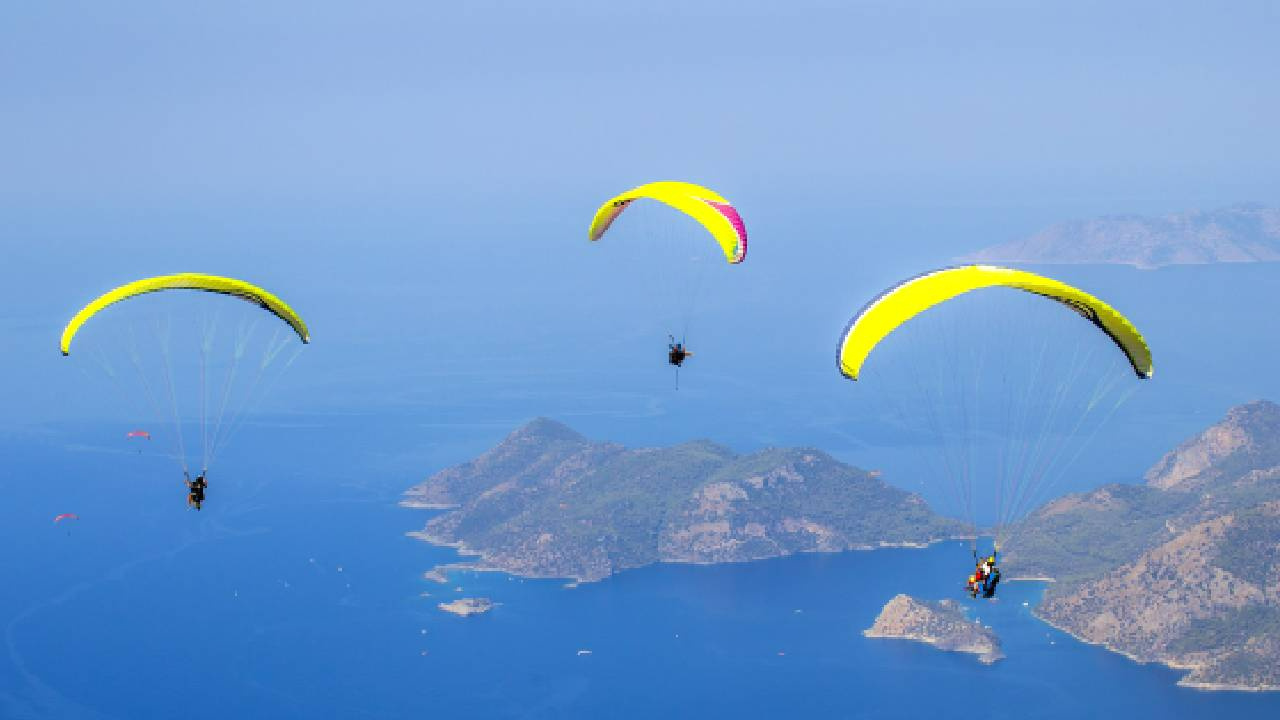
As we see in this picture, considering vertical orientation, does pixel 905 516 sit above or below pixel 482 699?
above

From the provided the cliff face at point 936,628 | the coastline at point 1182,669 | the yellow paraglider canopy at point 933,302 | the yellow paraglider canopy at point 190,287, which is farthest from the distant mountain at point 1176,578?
the yellow paraglider canopy at point 190,287

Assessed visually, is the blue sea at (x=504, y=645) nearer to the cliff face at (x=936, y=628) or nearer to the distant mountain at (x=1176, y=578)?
the cliff face at (x=936, y=628)

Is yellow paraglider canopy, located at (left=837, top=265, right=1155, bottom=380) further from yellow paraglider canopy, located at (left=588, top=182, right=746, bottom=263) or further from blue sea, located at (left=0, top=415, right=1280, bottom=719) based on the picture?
blue sea, located at (left=0, top=415, right=1280, bottom=719)

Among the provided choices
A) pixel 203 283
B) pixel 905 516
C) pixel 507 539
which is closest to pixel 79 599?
pixel 507 539

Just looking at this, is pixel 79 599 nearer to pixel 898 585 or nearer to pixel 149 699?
pixel 149 699

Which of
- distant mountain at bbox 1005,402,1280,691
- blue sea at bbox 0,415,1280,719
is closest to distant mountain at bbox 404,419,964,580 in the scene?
blue sea at bbox 0,415,1280,719

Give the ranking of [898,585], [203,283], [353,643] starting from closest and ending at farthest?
1. [203,283]
2. [353,643]
3. [898,585]

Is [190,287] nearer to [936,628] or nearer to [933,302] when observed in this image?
[933,302]

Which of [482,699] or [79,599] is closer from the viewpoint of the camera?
[482,699]
